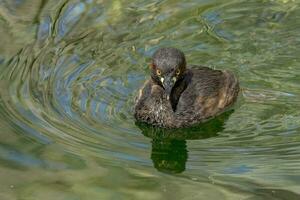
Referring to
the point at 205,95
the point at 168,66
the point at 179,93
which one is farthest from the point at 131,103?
the point at 168,66

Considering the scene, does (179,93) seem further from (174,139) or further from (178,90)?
(174,139)

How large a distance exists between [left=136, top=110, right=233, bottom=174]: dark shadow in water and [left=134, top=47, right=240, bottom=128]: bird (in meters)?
0.08

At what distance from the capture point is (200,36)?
1080cm

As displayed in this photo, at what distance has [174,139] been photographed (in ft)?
29.1

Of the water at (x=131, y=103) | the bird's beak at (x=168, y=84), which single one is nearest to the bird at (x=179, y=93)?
the bird's beak at (x=168, y=84)

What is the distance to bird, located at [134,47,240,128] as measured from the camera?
8.79 metres

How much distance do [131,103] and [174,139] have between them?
87 cm

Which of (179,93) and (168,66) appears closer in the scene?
(168,66)

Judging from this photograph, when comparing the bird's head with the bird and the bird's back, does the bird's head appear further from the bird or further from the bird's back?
the bird's back

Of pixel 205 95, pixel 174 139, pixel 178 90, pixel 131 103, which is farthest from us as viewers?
pixel 131 103

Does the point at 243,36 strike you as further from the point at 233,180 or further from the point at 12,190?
the point at 12,190

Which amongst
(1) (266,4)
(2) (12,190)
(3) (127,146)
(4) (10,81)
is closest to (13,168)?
(2) (12,190)

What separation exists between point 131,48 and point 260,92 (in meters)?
1.87

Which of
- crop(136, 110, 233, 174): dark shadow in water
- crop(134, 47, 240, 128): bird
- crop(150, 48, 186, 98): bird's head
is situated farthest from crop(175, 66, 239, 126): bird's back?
crop(150, 48, 186, 98): bird's head
